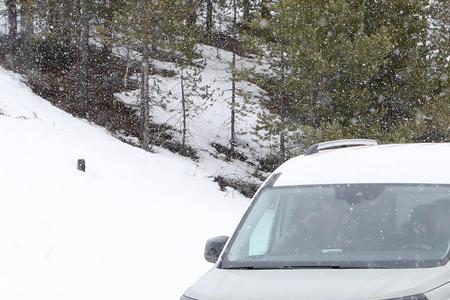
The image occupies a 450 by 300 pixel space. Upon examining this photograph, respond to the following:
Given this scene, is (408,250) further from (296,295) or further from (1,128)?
(1,128)

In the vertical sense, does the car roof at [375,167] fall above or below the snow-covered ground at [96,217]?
A: above

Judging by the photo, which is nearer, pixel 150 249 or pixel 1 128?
pixel 150 249

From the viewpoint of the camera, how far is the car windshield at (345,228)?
4457 mm

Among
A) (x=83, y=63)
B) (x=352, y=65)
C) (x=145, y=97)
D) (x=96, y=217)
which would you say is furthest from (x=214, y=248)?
(x=83, y=63)

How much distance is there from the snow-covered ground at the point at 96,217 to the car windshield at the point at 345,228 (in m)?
3.52

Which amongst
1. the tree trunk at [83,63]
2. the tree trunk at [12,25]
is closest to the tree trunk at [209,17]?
the tree trunk at [83,63]

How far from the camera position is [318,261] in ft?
14.6

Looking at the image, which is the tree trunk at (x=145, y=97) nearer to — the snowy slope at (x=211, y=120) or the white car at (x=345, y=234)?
the snowy slope at (x=211, y=120)

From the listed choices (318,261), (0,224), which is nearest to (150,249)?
(0,224)

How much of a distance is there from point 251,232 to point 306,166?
712 millimetres

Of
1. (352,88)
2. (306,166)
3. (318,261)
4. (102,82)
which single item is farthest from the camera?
(102,82)

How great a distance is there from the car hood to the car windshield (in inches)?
6.0

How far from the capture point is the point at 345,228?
15.9 ft

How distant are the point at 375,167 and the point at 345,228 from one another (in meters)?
0.58
